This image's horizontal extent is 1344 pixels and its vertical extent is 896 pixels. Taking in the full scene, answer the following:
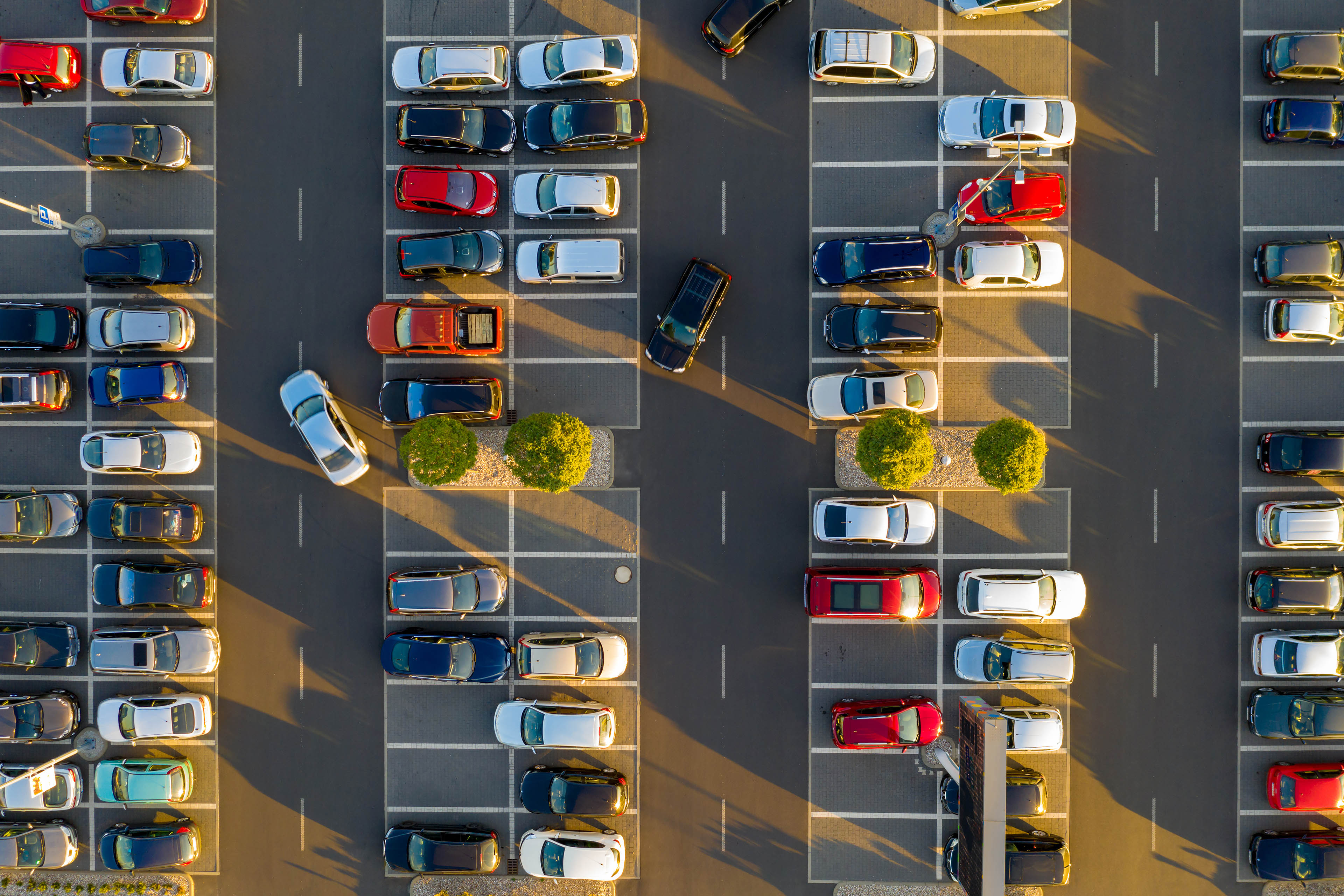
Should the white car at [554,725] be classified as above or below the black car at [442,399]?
below

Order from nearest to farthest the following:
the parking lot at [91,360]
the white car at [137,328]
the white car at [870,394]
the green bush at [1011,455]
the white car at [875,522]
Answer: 1. the green bush at [1011,455]
2. the white car at [875,522]
3. the white car at [870,394]
4. the white car at [137,328]
5. the parking lot at [91,360]

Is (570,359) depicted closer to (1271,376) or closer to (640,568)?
A: (640,568)

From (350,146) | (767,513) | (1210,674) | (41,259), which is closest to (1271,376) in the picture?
(1210,674)

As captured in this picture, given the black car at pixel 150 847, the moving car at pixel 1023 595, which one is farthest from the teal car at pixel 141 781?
the moving car at pixel 1023 595

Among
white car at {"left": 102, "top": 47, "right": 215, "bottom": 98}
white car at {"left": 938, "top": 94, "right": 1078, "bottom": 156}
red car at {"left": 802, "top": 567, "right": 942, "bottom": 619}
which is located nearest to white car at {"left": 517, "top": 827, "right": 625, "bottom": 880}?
red car at {"left": 802, "top": 567, "right": 942, "bottom": 619}

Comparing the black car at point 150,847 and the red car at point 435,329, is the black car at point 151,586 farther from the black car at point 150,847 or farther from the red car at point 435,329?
the red car at point 435,329

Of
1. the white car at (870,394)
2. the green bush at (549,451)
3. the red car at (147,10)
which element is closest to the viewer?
the green bush at (549,451)
